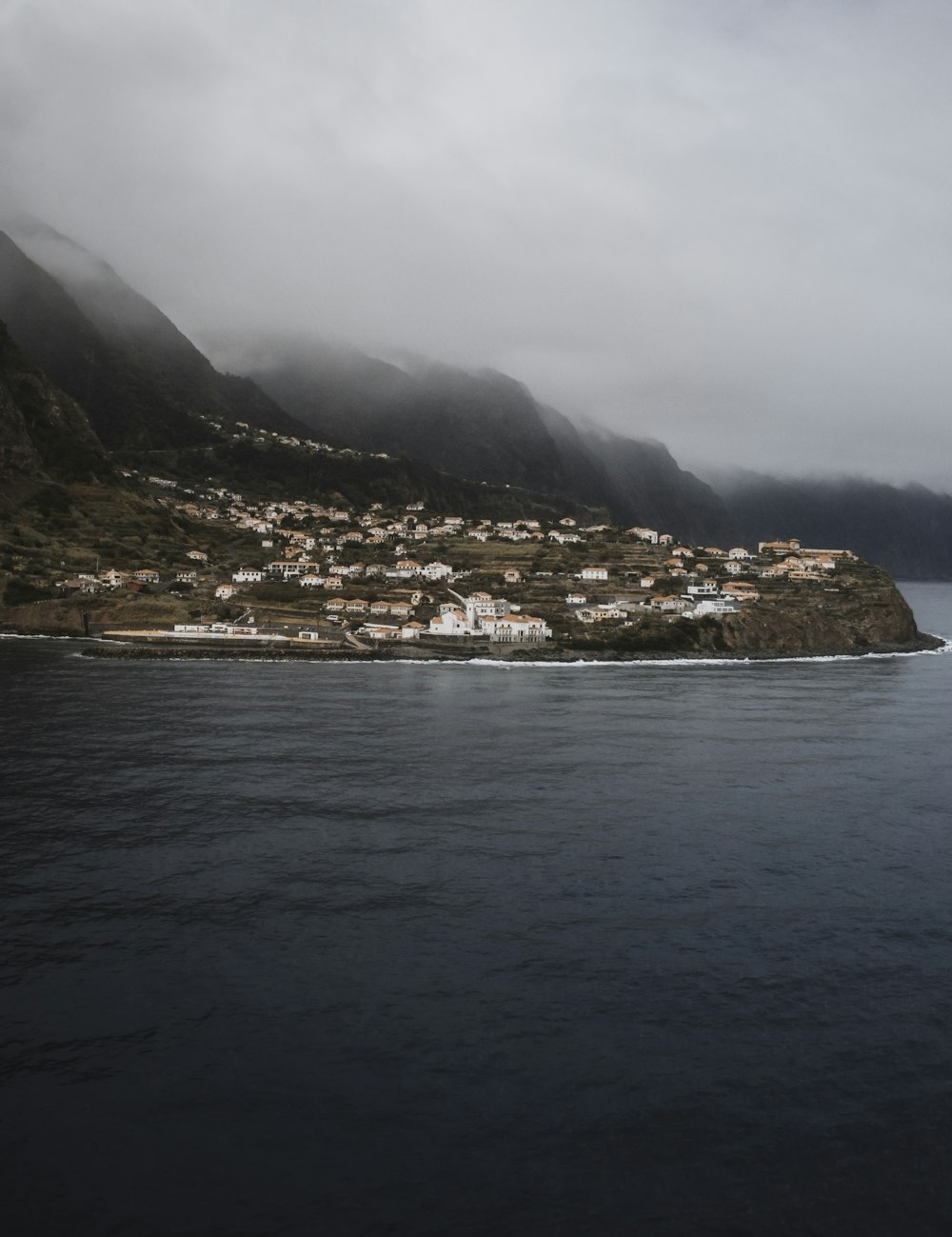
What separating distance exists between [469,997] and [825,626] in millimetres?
100350

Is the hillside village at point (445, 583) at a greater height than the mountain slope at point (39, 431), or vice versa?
the mountain slope at point (39, 431)

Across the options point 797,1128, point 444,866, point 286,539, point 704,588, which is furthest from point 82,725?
point 286,539

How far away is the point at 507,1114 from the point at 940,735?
153 feet

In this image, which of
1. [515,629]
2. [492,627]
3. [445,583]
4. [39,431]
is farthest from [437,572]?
[39,431]

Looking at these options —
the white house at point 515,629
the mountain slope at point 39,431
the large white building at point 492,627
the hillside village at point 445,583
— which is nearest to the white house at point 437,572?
the hillside village at point 445,583

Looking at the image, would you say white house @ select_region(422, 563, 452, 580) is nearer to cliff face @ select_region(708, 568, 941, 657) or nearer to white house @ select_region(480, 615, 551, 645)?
white house @ select_region(480, 615, 551, 645)

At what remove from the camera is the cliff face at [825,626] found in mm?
103938

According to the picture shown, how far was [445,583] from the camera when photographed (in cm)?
13638

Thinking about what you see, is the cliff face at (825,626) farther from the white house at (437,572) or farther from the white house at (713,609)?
the white house at (437,572)

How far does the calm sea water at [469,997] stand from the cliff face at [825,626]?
64.0 m

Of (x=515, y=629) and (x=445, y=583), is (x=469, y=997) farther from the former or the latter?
(x=445, y=583)

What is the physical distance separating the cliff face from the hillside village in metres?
3.77

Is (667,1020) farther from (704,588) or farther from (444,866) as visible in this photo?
(704,588)

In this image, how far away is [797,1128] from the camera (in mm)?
14867
